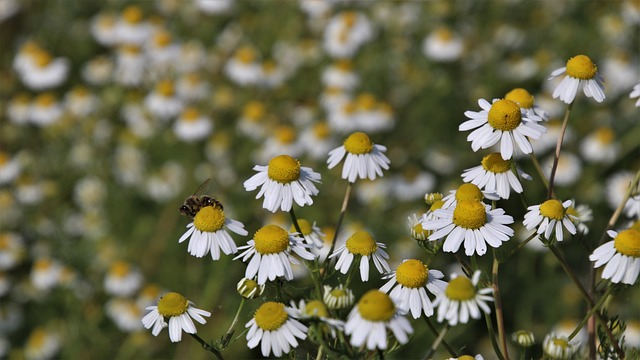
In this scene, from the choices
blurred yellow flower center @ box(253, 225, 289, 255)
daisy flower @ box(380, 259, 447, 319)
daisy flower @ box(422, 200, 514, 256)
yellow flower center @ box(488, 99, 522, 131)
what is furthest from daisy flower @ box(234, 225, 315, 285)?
yellow flower center @ box(488, 99, 522, 131)

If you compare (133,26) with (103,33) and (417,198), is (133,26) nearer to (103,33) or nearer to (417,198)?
(103,33)

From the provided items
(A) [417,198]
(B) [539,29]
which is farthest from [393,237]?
(B) [539,29]

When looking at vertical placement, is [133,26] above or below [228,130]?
above

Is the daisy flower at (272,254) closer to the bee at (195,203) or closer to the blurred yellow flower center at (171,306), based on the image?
the blurred yellow flower center at (171,306)

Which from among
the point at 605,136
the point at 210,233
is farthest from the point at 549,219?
the point at 605,136

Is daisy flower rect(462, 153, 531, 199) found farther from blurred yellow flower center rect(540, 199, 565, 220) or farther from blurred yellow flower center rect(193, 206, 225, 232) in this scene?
blurred yellow flower center rect(193, 206, 225, 232)

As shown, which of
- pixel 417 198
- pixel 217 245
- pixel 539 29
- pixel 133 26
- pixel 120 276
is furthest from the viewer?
pixel 539 29

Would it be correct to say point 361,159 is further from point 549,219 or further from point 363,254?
point 549,219
